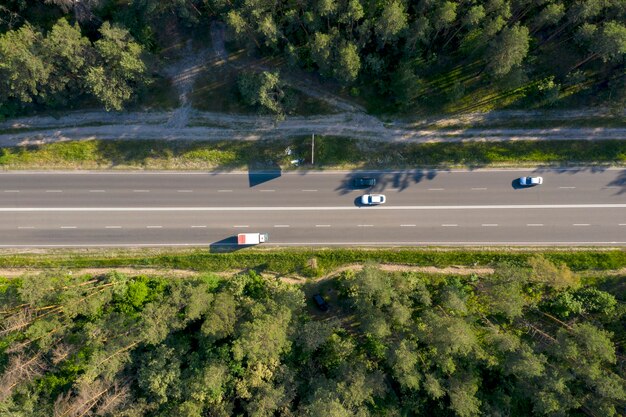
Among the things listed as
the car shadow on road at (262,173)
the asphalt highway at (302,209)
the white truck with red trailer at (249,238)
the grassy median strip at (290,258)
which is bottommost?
the grassy median strip at (290,258)

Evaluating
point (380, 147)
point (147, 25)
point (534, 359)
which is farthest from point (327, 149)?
point (534, 359)

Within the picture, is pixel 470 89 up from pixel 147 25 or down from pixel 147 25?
down

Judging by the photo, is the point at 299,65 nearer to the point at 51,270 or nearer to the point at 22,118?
the point at 22,118

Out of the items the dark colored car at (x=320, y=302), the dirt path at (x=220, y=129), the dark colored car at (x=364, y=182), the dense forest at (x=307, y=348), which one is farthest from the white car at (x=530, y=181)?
the dark colored car at (x=320, y=302)

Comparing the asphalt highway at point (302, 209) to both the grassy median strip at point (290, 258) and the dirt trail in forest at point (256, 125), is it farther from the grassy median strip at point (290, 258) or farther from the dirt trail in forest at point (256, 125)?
the dirt trail in forest at point (256, 125)

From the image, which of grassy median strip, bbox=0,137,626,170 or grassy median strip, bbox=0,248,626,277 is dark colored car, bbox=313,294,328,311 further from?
grassy median strip, bbox=0,137,626,170

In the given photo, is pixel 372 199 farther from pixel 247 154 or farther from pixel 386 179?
pixel 247 154
